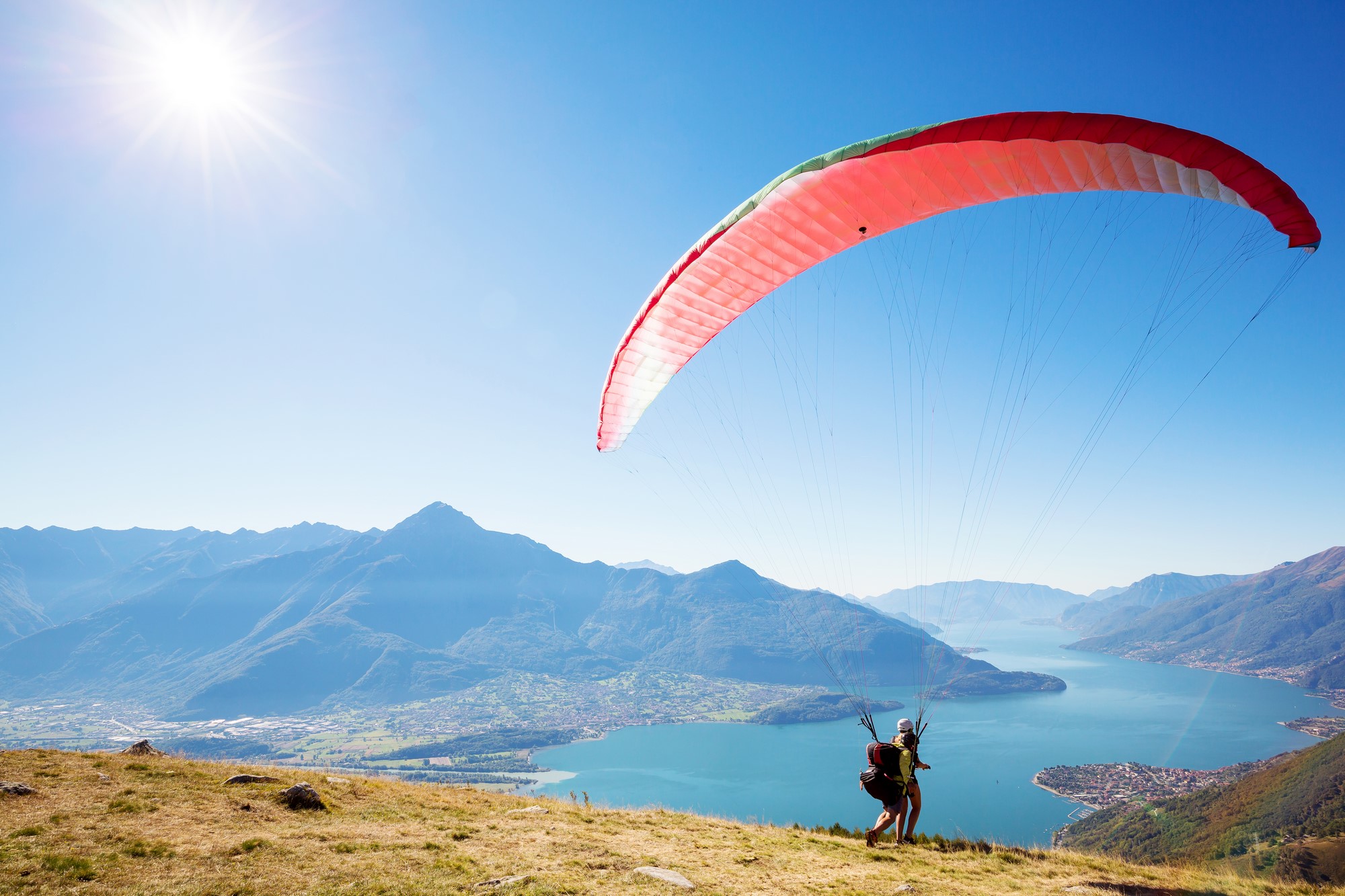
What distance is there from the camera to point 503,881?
5.86 m

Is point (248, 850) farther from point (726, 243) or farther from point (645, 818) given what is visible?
point (726, 243)

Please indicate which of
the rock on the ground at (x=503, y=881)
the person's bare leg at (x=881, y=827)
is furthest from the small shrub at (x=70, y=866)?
the person's bare leg at (x=881, y=827)

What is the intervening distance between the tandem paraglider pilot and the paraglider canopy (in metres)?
7.38

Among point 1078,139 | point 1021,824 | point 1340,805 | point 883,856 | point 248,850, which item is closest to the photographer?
point 248,850

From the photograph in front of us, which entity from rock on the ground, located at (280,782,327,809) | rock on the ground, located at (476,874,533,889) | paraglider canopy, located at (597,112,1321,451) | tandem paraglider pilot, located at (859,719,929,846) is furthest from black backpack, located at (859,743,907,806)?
rock on the ground, located at (280,782,327,809)

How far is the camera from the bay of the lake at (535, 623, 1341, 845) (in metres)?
69.5

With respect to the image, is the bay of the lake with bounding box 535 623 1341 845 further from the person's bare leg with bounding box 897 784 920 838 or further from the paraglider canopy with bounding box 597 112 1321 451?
the paraglider canopy with bounding box 597 112 1321 451

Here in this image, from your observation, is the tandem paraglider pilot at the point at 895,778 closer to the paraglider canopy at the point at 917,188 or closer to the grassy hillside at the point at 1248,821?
the paraglider canopy at the point at 917,188

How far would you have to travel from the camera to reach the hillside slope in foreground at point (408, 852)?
221 inches

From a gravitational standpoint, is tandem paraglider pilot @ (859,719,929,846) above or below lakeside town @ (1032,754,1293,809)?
above

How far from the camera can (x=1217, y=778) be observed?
72688 millimetres

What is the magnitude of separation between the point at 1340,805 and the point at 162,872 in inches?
2477

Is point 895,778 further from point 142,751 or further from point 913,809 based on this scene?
point 142,751

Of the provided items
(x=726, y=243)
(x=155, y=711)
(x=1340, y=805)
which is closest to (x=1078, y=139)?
(x=726, y=243)
